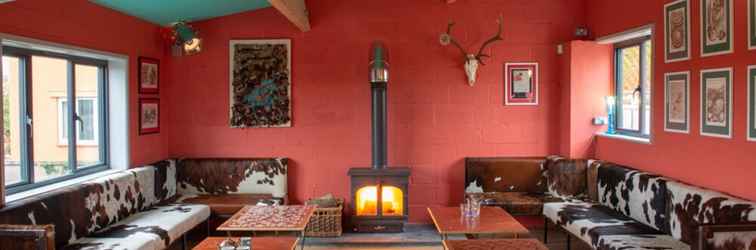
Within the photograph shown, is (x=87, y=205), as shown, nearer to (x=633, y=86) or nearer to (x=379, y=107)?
(x=379, y=107)

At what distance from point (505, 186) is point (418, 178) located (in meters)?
0.88

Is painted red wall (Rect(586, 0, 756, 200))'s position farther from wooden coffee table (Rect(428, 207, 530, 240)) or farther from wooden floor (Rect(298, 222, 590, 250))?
wooden coffee table (Rect(428, 207, 530, 240))

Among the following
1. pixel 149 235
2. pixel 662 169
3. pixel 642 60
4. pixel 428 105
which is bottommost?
pixel 149 235

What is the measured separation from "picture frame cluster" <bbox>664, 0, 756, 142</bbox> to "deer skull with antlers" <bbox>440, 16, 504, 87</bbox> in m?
1.80

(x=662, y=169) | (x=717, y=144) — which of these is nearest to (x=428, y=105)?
(x=662, y=169)

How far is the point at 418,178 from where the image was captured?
6098 mm

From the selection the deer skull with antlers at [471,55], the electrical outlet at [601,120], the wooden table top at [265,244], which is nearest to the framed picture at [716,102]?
the electrical outlet at [601,120]

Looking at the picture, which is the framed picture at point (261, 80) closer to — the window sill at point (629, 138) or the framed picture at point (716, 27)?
the window sill at point (629, 138)

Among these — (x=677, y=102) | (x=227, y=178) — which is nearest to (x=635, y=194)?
(x=677, y=102)

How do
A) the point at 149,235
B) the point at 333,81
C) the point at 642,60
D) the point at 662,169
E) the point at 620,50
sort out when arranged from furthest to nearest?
1. the point at 333,81
2. the point at 620,50
3. the point at 642,60
4. the point at 662,169
5. the point at 149,235

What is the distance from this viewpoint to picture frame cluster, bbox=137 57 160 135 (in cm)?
550

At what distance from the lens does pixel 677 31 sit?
14.2ft

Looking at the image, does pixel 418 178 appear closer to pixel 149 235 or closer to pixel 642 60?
pixel 642 60

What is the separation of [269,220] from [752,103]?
3.29 m
